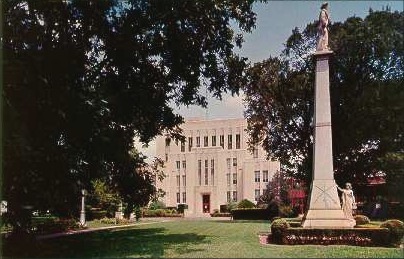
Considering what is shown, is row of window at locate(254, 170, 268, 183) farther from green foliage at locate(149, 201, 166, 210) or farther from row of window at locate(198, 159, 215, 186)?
green foliage at locate(149, 201, 166, 210)

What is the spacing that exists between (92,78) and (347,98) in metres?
26.0

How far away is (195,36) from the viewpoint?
68.8 ft

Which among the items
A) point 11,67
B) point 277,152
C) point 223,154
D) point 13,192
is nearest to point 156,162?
point 277,152

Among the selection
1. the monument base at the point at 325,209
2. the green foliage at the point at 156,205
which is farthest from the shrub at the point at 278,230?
the green foliage at the point at 156,205

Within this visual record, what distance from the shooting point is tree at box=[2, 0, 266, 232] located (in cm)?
1596

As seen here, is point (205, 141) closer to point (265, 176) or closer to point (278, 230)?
point (265, 176)

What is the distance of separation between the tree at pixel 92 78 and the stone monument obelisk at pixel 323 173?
372cm

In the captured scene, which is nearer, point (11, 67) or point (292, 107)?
point (11, 67)

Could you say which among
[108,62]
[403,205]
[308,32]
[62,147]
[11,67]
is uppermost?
[308,32]

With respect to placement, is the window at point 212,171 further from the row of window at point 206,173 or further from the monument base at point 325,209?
the monument base at point 325,209

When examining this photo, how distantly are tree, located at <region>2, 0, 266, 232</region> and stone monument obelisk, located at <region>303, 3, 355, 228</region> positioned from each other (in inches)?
146

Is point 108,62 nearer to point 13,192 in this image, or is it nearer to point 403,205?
point 13,192

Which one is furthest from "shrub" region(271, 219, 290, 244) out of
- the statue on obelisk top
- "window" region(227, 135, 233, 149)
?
"window" region(227, 135, 233, 149)

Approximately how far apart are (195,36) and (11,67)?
848 cm
